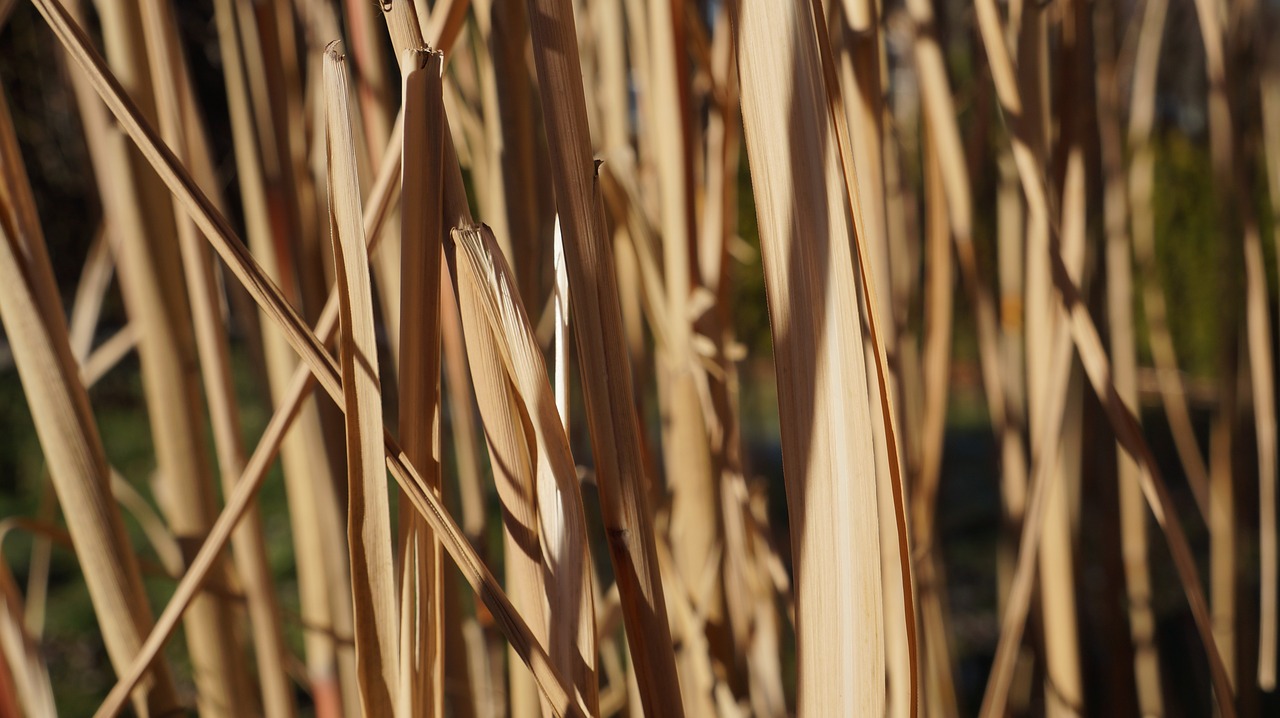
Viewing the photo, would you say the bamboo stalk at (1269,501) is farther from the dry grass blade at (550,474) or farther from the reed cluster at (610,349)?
the dry grass blade at (550,474)

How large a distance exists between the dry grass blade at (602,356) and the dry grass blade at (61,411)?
0.17 m

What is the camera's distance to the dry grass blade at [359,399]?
0.57ft

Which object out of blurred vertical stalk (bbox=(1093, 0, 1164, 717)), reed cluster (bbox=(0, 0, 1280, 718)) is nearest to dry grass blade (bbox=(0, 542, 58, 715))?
reed cluster (bbox=(0, 0, 1280, 718))

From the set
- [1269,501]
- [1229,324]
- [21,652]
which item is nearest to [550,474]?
[21,652]

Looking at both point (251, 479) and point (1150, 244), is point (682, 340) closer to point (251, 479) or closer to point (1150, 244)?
point (251, 479)

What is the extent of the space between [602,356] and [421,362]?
0.13ft

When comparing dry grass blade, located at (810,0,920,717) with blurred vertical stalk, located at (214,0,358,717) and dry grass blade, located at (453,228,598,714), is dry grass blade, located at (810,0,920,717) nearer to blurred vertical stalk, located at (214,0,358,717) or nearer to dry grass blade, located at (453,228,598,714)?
dry grass blade, located at (453,228,598,714)

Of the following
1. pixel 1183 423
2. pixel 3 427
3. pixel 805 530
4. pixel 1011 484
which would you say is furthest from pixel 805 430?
pixel 3 427

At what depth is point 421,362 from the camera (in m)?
0.19

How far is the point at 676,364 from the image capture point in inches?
14.8

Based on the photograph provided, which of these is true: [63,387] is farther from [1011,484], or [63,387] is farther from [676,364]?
[1011,484]

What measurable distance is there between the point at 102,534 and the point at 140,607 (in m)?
0.03

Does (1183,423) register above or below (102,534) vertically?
below

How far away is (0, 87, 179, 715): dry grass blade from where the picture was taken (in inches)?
9.9
